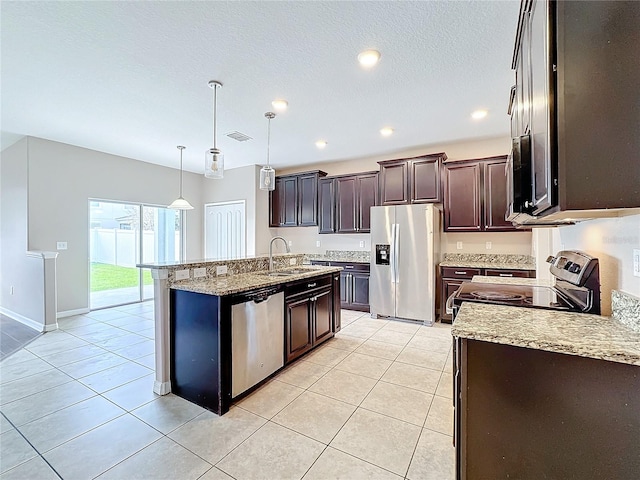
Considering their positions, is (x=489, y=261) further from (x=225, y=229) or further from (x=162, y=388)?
(x=225, y=229)

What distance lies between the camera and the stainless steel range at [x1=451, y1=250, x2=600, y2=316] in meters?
1.49

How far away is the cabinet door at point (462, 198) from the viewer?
423 centimetres

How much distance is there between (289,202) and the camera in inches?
233

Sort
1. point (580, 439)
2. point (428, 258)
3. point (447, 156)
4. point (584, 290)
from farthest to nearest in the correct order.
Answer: point (447, 156)
point (428, 258)
point (584, 290)
point (580, 439)


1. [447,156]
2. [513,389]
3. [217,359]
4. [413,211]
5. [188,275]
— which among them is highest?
[447,156]

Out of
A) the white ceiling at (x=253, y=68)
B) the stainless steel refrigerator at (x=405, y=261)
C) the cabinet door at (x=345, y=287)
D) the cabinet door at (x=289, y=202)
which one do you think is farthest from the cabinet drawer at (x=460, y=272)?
the cabinet door at (x=289, y=202)

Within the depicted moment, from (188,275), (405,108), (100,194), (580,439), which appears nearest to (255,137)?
(405,108)

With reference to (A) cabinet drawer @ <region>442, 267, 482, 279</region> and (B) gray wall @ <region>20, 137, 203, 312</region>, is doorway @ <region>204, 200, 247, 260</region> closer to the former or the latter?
(B) gray wall @ <region>20, 137, 203, 312</region>

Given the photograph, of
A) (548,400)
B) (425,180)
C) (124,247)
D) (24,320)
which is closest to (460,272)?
(425,180)

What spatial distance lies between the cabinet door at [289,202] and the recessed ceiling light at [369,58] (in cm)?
346

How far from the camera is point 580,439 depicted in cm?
109

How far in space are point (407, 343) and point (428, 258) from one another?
1306mm

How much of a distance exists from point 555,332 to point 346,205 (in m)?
4.23

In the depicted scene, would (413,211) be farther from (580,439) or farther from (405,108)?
(580,439)
